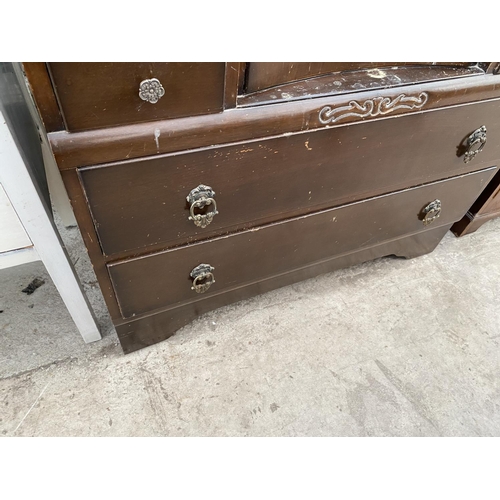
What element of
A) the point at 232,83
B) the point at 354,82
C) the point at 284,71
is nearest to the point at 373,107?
the point at 354,82

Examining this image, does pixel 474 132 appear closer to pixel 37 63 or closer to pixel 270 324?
pixel 270 324

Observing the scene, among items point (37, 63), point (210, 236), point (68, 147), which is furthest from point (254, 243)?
point (37, 63)

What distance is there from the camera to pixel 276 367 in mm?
1189

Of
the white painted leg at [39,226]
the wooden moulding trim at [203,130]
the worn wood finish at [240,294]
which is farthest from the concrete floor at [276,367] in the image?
the wooden moulding trim at [203,130]

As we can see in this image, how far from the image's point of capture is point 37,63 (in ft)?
1.76

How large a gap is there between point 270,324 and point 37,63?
98 centimetres

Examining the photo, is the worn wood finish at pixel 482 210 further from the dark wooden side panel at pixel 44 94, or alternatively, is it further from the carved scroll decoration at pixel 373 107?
A: the dark wooden side panel at pixel 44 94

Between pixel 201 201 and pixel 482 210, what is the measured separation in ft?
4.10

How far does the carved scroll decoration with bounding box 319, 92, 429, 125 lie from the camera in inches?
31.8

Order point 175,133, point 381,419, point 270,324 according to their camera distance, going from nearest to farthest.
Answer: point 175,133
point 381,419
point 270,324

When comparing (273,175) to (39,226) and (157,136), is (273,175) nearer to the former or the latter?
(157,136)

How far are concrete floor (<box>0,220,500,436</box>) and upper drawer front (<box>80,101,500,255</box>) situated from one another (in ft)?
1.47

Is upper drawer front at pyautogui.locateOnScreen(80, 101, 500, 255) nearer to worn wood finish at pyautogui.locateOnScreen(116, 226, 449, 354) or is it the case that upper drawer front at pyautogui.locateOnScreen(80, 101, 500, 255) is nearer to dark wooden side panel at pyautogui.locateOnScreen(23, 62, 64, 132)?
dark wooden side panel at pyautogui.locateOnScreen(23, 62, 64, 132)

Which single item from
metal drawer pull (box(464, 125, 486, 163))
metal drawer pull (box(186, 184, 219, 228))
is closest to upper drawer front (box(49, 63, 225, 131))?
metal drawer pull (box(186, 184, 219, 228))
